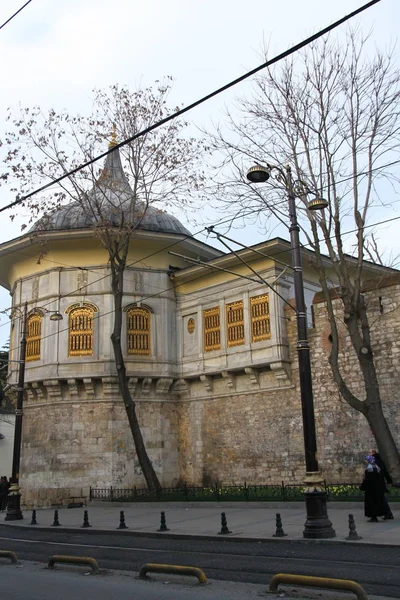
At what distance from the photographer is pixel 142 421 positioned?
85.5 feet

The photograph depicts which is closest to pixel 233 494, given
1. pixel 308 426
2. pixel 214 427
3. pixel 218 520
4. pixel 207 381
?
pixel 218 520

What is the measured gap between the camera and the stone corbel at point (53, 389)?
2548cm

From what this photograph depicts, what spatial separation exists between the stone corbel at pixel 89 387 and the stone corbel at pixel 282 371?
7660mm

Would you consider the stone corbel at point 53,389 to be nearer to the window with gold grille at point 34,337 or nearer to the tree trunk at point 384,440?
the window with gold grille at point 34,337

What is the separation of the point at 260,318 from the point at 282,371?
2.33 metres

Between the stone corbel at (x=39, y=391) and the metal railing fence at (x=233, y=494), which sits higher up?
the stone corbel at (x=39, y=391)

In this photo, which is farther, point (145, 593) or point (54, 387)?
point (54, 387)

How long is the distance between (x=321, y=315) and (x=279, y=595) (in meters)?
16.5

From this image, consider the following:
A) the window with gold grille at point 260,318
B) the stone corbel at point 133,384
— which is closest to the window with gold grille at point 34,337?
the stone corbel at point 133,384

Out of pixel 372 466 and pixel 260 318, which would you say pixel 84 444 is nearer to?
pixel 260 318

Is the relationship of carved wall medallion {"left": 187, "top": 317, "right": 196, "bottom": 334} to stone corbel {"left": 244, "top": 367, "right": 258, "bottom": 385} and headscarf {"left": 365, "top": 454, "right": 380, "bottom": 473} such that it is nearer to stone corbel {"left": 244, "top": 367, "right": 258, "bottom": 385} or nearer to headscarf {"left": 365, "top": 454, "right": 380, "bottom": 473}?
stone corbel {"left": 244, "top": 367, "right": 258, "bottom": 385}

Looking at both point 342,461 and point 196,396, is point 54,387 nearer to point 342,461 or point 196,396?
point 196,396

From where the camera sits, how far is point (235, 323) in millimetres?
25078

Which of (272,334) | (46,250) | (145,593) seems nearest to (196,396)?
(272,334)
